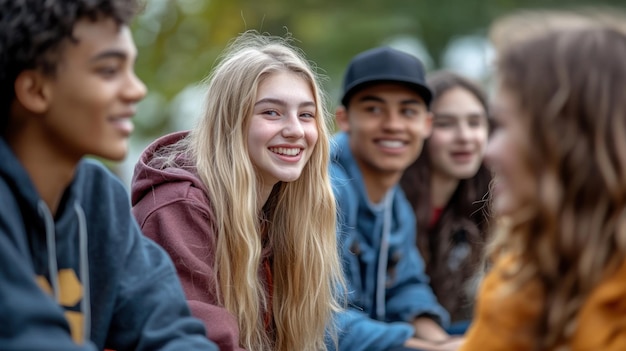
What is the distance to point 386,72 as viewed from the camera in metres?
4.95

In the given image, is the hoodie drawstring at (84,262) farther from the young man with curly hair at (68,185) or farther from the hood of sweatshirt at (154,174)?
the hood of sweatshirt at (154,174)

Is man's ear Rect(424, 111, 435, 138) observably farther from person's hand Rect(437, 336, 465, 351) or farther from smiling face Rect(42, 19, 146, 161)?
smiling face Rect(42, 19, 146, 161)

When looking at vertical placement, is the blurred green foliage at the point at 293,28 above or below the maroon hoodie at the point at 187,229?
above

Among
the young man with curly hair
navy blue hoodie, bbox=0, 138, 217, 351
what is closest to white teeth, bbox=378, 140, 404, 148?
navy blue hoodie, bbox=0, 138, 217, 351

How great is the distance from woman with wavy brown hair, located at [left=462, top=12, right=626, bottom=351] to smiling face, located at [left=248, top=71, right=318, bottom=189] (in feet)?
4.47

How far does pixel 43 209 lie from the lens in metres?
2.41

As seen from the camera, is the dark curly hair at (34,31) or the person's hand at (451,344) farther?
the person's hand at (451,344)

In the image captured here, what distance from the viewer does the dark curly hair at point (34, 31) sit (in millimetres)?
2340

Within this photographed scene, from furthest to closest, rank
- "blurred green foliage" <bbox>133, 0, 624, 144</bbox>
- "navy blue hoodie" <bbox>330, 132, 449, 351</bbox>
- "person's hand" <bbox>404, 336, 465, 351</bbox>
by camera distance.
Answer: "blurred green foliage" <bbox>133, 0, 624, 144</bbox>
"navy blue hoodie" <bbox>330, 132, 449, 351</bbox>
"person's hand" <bbox>404, 336, 465, 351</bbox>

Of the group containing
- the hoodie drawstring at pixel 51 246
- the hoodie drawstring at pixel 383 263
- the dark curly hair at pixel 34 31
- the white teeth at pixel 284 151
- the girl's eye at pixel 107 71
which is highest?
the dark curly hair at pixel 34 31

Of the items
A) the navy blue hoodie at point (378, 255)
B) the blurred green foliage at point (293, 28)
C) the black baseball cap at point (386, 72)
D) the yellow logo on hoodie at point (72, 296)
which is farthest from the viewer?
the blurred green foliage at point (293, 28)

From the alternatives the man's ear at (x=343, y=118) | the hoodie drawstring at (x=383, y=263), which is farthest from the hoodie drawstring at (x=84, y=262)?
the man's ear at (x=343, y=118)

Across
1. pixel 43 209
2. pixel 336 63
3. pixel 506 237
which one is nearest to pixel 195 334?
pixel 43 209

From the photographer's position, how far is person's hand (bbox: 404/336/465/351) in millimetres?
4199
